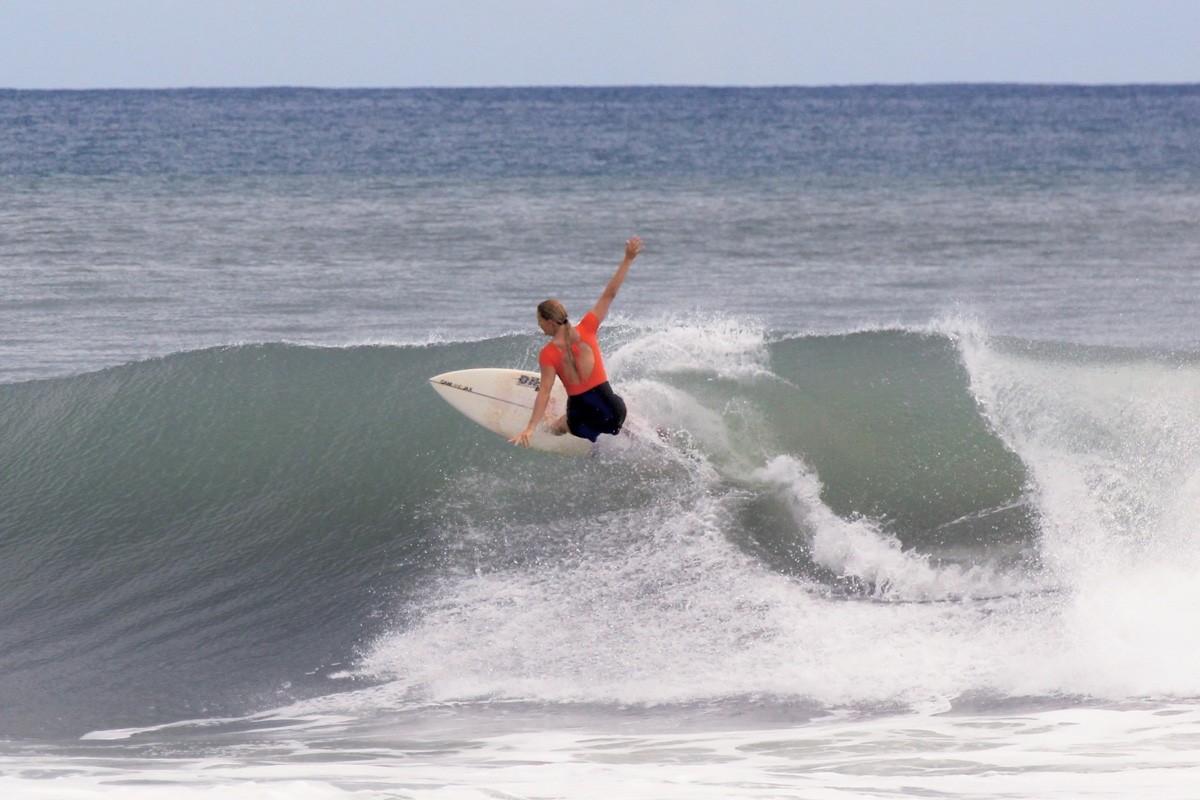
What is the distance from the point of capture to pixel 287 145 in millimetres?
40781

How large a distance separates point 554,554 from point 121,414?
4.49 m

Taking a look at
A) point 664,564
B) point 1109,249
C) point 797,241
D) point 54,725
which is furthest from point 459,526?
point 1109,249

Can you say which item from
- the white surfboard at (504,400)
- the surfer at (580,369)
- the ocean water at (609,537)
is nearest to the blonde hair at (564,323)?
the surfer at (580,369)

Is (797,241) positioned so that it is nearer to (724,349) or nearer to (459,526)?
(724,349)

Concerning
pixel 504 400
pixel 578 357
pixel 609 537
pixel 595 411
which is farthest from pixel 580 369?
pixel 504 400

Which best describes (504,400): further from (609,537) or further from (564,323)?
(564,323)

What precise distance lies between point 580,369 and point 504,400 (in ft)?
4.75

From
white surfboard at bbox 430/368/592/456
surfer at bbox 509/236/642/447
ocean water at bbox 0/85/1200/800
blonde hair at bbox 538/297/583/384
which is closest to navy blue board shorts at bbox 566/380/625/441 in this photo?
surfer at bbox 509/236/642/447

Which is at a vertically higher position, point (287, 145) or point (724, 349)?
point (287, 145)

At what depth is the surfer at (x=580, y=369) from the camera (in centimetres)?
757

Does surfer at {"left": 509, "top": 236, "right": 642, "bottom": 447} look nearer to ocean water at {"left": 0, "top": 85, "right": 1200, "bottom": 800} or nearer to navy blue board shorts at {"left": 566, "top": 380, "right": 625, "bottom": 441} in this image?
navy blue board shorts at {"left": 566, "top": 380, "right": 625, "bottom": 441}

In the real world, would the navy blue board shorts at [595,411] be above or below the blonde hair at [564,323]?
below

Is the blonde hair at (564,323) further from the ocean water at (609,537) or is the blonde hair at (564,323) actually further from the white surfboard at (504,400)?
the ocean water at (609,537)

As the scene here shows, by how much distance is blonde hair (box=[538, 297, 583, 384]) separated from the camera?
7.45 meters
